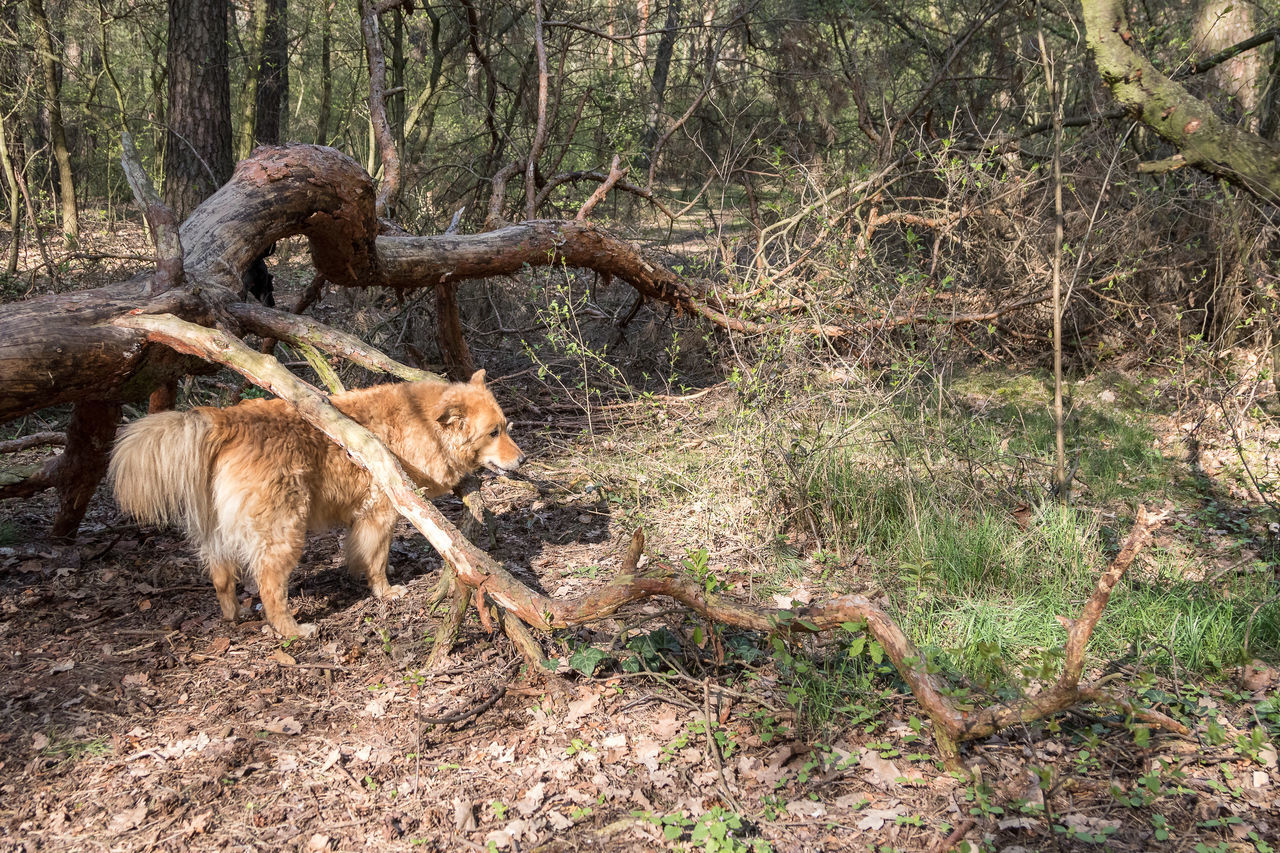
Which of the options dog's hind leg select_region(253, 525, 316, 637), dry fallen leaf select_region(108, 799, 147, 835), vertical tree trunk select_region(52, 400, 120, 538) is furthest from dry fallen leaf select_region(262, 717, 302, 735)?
vertical tree trunk select_region(52, 400, 120, 538)

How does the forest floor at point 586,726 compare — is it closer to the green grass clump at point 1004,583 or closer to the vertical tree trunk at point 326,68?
the green grass clump at point 1004,583

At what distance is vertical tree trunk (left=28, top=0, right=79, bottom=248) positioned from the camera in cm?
1134

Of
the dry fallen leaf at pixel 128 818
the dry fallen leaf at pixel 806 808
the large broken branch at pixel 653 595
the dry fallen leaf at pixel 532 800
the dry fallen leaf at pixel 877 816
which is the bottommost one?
the dry fallen leaf at pixel 128 818

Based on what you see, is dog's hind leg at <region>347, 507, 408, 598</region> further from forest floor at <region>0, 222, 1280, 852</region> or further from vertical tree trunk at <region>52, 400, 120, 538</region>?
vertical tree trunk at <region>52, 400, 120, 538</region>

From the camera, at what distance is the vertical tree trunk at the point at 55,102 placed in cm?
1134

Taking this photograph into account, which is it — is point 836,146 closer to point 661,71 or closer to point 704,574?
point 661,71


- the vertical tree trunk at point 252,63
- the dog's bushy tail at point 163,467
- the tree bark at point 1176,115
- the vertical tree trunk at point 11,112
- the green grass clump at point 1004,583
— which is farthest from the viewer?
the vertical tree trunk at point 252,63

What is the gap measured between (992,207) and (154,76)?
43.3ft

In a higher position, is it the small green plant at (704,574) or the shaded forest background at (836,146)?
the shaded forest background at (836,146)

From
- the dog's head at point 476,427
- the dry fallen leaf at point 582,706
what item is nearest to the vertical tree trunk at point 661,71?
the dog's head at point 476,427

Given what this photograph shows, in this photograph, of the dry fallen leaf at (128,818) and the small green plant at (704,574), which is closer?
the dry fallen leaf at (128,818)

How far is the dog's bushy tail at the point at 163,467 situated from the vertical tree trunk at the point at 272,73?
949cm

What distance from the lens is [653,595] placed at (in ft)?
12.8

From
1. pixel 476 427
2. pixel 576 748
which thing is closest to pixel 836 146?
pixel 476 427
